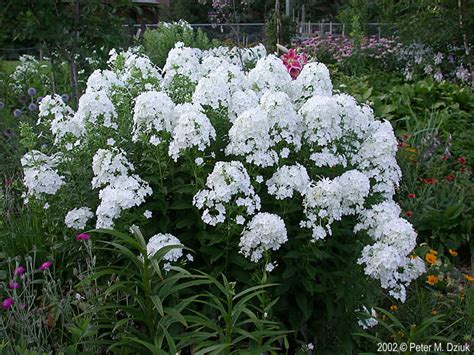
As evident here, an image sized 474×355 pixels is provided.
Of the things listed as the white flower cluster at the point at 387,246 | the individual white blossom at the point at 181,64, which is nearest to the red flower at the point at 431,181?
the white flower cluster at the point at 387,246

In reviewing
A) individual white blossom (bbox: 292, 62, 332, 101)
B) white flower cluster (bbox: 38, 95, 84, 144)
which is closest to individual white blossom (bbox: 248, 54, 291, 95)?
individual white blossom (bbox: 292, 62, 332, 101)

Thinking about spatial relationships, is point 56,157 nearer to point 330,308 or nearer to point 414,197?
point 330,308

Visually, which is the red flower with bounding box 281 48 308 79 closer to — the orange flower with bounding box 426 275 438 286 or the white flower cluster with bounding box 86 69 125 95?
the orange flower with bounding box 426 275 438 286

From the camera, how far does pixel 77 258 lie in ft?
10.9

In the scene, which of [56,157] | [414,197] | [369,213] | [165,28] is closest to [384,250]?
[369,213]

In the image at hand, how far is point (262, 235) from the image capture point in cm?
257

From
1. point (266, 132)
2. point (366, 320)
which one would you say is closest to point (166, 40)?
point (266, 132)

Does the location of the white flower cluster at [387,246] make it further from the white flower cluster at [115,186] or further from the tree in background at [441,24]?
the tree in background at [441,24]

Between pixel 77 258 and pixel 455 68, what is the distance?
874 cm

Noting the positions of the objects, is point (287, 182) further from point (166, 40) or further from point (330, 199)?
point (166, 40)

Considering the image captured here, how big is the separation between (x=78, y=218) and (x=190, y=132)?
2.22ft

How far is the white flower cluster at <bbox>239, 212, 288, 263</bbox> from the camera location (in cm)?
256

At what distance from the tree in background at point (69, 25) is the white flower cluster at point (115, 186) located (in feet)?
9.48

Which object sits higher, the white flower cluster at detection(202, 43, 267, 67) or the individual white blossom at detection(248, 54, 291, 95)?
the individual white blossom at detection(248, 54, 291, 95)
